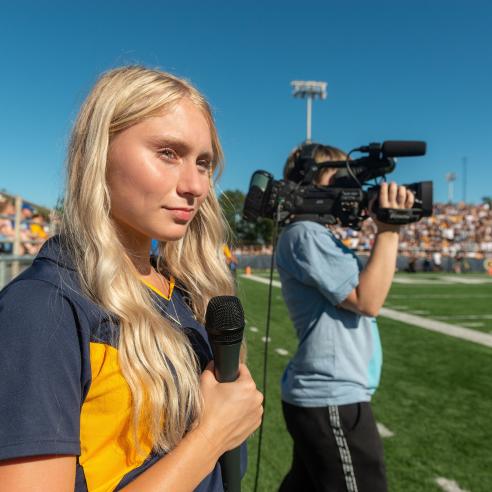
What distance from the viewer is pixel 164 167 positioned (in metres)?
1.08

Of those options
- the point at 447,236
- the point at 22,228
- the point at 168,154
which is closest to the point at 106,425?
the point at 168,154

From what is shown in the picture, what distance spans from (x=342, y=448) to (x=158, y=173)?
4.48ft

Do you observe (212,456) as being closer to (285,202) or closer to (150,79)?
(150,79)

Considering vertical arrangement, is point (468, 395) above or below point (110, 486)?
below

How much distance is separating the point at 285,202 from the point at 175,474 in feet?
4.82

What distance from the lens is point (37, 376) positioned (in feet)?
2.56

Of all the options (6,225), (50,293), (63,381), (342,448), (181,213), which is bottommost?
(342,448)

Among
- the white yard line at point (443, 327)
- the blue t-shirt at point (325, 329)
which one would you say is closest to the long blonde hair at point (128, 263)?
the blue t-shirt at point (325, 329)

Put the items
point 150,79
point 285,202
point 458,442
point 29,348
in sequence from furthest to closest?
point 458,442, point 285,202, point 150,79, point 29,348

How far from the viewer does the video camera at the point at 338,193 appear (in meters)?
2.19

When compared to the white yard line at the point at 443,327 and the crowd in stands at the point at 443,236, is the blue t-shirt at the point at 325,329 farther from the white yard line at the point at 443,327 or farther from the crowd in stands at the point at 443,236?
the crowd in stands at the point at 443,236

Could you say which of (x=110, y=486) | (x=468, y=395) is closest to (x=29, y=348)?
(x=110, y=486)

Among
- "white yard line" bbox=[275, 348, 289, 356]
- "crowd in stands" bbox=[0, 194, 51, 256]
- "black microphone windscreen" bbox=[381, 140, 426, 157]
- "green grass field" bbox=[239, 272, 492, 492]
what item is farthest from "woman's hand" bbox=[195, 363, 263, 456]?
"white yard line" bbox=[275, 348, 289, 356]

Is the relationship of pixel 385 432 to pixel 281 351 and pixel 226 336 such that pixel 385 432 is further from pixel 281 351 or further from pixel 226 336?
pixel 226 336
